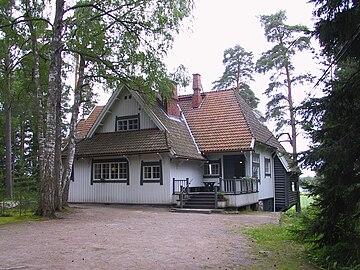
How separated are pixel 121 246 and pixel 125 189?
1212 cm

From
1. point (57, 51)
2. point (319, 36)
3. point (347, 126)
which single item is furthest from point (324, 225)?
point (57, 51)

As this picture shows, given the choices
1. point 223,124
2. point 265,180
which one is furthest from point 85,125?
point 265,180

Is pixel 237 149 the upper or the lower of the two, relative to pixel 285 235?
upper

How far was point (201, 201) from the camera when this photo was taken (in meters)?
18.2

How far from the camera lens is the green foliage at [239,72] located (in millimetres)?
38312

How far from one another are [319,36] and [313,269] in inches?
151

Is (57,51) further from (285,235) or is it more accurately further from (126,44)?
(285,235)

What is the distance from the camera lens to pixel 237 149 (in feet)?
63.9

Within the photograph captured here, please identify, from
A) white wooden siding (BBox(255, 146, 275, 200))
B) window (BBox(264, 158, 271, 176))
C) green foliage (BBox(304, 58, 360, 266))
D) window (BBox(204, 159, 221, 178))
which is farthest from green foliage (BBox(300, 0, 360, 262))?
window (BBox(264, 158, 271, 176))

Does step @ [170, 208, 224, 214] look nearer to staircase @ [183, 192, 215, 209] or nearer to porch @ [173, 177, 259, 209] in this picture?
porch @ [173, 177, 259, 209]

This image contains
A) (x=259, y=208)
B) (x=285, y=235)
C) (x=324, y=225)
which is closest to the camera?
(x=324, y=225)

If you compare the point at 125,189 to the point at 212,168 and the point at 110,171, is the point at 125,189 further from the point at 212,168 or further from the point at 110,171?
the point at 212,168

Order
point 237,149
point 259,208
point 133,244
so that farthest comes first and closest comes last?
point 259,208
point 237,149
point 133,244

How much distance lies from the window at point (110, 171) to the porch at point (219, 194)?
2997mm
